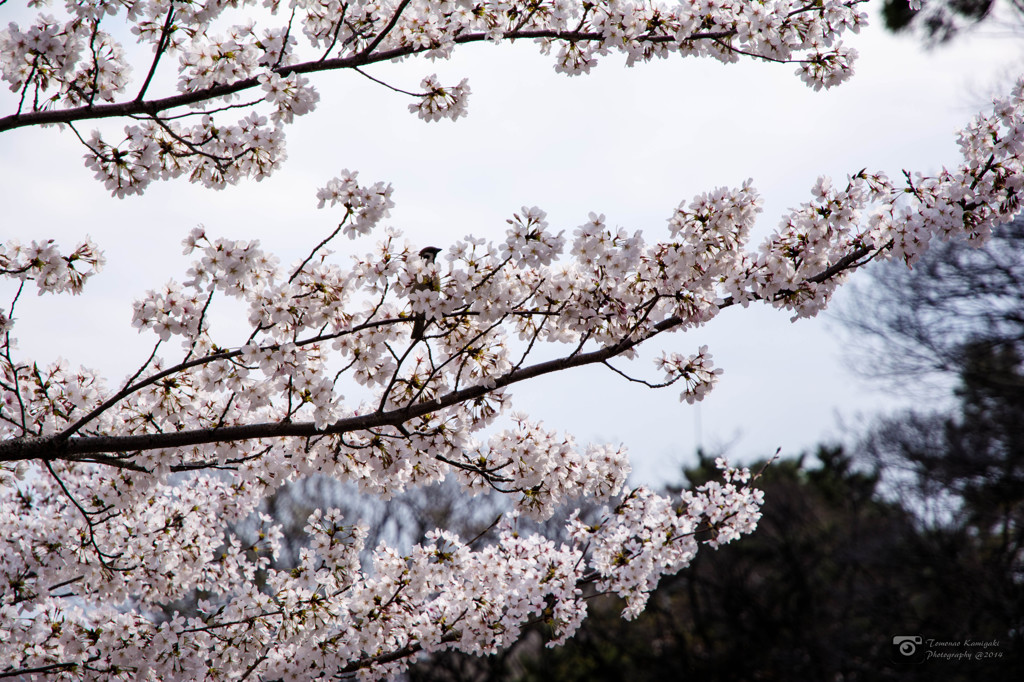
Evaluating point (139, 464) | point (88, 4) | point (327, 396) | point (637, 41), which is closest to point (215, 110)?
point (88, 4)

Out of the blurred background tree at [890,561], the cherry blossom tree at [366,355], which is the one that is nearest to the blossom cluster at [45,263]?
the cherry blossom tree at [366,355]

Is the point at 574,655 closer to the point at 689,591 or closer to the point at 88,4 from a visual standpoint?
the point at 689,591

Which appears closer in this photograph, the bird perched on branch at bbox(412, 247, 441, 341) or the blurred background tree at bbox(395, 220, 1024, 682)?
the bird perched on branch at bbox(412, 247, 441, 341)

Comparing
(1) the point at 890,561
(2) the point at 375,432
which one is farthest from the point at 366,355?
(1) the point at 890,561

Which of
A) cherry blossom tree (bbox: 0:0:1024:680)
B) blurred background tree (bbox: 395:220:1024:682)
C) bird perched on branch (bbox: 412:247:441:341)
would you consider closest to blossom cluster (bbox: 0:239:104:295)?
cherry blossom tree (bbox: 0:0:1024:680)

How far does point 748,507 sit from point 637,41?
3637 mm

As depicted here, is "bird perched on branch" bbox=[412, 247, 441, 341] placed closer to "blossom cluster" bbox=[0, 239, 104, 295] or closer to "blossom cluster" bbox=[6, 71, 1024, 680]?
"blossom cluster" bbox=[6, 71, 1024, 680]

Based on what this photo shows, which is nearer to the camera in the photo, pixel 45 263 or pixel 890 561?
pixel 45 263

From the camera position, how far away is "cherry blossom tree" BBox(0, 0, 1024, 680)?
13.9 ft

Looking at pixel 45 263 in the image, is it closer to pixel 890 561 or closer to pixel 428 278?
pixel 428 278

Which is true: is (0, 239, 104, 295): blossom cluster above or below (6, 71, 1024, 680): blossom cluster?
above

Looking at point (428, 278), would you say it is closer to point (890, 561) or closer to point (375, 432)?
point (375, 432)

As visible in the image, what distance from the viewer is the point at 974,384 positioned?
20.2 m

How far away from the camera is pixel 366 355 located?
454 centimetres
